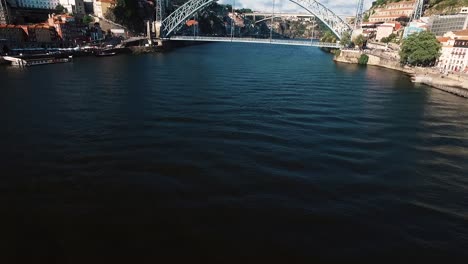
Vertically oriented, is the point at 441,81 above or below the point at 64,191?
above

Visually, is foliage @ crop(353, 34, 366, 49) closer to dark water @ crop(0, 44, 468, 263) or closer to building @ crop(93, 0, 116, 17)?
dark water @ crop(0, 44, 468, 263)

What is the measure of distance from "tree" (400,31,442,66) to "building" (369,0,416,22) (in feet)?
110

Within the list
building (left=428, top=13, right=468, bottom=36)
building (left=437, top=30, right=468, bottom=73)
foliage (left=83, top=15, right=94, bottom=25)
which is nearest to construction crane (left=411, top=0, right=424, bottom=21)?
building (left=428, top=13, right=468, bottom=36)

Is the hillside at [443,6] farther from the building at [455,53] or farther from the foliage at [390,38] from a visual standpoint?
the building at [455,53]

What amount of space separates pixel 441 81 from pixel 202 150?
28.0m

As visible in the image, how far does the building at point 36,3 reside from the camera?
2071 inches

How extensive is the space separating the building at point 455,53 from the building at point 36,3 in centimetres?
6501

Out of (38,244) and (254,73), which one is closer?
(38,244)

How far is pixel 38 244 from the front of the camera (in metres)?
6.86

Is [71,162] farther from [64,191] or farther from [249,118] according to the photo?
[249,118]

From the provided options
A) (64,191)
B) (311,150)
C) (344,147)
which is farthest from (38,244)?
(344,147)

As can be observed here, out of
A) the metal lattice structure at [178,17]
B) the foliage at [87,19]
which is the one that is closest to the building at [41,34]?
the foliage at [87,19]

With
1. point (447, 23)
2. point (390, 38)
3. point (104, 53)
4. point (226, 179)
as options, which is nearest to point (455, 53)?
point (447, 23)

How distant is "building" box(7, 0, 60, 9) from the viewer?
5261cm
